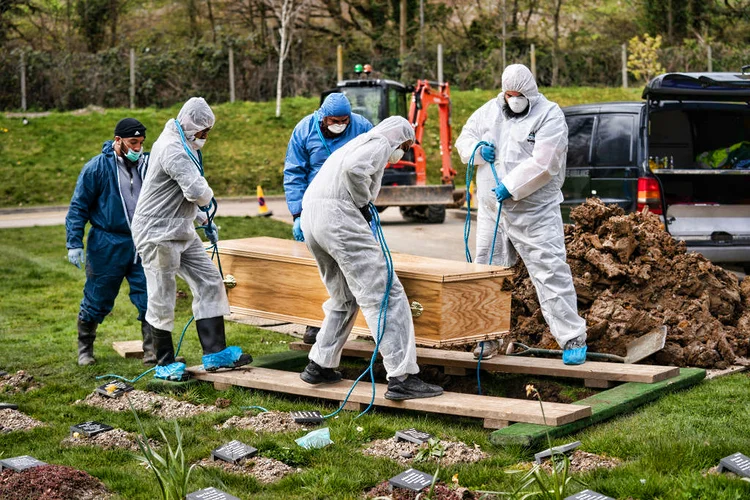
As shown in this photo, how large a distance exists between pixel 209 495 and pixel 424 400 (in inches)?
70.9

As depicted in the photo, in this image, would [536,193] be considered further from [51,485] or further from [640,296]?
[51,485]

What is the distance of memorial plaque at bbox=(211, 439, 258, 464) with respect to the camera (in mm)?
4711

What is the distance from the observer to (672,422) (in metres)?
5.11

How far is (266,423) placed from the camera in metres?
5.43

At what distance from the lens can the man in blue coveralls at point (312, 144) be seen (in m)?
6.73

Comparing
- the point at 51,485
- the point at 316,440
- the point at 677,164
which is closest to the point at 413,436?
the point at 316,440

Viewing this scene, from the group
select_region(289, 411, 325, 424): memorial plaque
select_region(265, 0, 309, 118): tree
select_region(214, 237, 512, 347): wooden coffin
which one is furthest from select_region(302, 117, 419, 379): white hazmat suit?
select_region(265, 0, 309, 118): tree

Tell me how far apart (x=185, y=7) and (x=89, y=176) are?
28.8 metres

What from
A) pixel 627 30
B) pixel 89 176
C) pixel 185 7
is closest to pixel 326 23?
pixel 185 7

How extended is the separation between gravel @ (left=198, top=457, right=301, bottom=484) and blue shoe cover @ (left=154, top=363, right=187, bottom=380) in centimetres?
161

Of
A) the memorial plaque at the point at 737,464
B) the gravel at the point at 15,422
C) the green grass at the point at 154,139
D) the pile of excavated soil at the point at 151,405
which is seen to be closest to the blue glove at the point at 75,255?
the pile of excavated soil at the point at 151,405

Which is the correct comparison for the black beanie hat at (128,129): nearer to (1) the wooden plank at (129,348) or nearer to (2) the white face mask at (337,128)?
(2) the white face mask at (337,128)

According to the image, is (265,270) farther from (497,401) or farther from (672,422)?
(672,422)

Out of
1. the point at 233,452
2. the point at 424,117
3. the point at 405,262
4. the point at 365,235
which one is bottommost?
the point at 233,452
